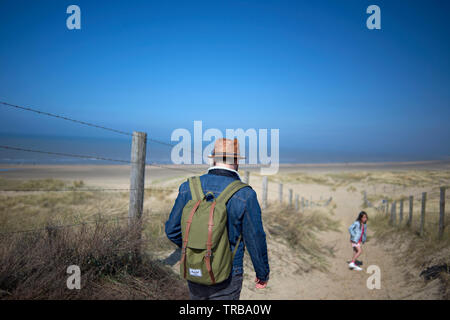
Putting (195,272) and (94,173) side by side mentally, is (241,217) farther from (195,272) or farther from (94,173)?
(94,173)


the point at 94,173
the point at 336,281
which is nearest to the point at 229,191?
the point at 336,281

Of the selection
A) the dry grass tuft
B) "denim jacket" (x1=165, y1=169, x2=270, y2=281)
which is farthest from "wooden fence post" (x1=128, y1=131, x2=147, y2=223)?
"denim jacket" (x1=165, y1=169, x2=270, y2=281)

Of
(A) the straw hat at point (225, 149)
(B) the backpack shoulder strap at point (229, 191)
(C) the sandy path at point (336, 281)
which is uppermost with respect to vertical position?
(A) the straw hat at point (225, 149)

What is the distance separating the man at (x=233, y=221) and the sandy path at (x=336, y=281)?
3.02 meters

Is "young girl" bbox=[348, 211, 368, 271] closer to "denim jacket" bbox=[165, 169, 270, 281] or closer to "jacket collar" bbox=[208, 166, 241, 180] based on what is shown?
"denim jacket" bbox=[165, 169, 270, 281]

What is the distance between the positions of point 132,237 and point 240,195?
2.17 m

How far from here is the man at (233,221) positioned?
227 centimetres

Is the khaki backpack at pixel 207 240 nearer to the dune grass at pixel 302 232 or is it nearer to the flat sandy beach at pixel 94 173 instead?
the dune grass at pixel 302 232

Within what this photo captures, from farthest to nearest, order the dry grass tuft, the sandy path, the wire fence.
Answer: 1. the wire fence
2. the sandy path
3. the dry grass tuft

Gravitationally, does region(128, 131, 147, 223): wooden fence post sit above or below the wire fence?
above

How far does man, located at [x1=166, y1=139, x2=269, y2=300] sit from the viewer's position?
2271 millimetres

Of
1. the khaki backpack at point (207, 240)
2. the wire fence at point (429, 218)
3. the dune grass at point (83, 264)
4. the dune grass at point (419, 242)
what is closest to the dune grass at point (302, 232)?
the dune grass at point (419, 242)

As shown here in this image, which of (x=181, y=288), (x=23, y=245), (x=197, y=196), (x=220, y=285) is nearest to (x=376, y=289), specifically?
(x=181, y=288)

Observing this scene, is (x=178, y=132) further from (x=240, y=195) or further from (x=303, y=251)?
(x=303, y=251)
